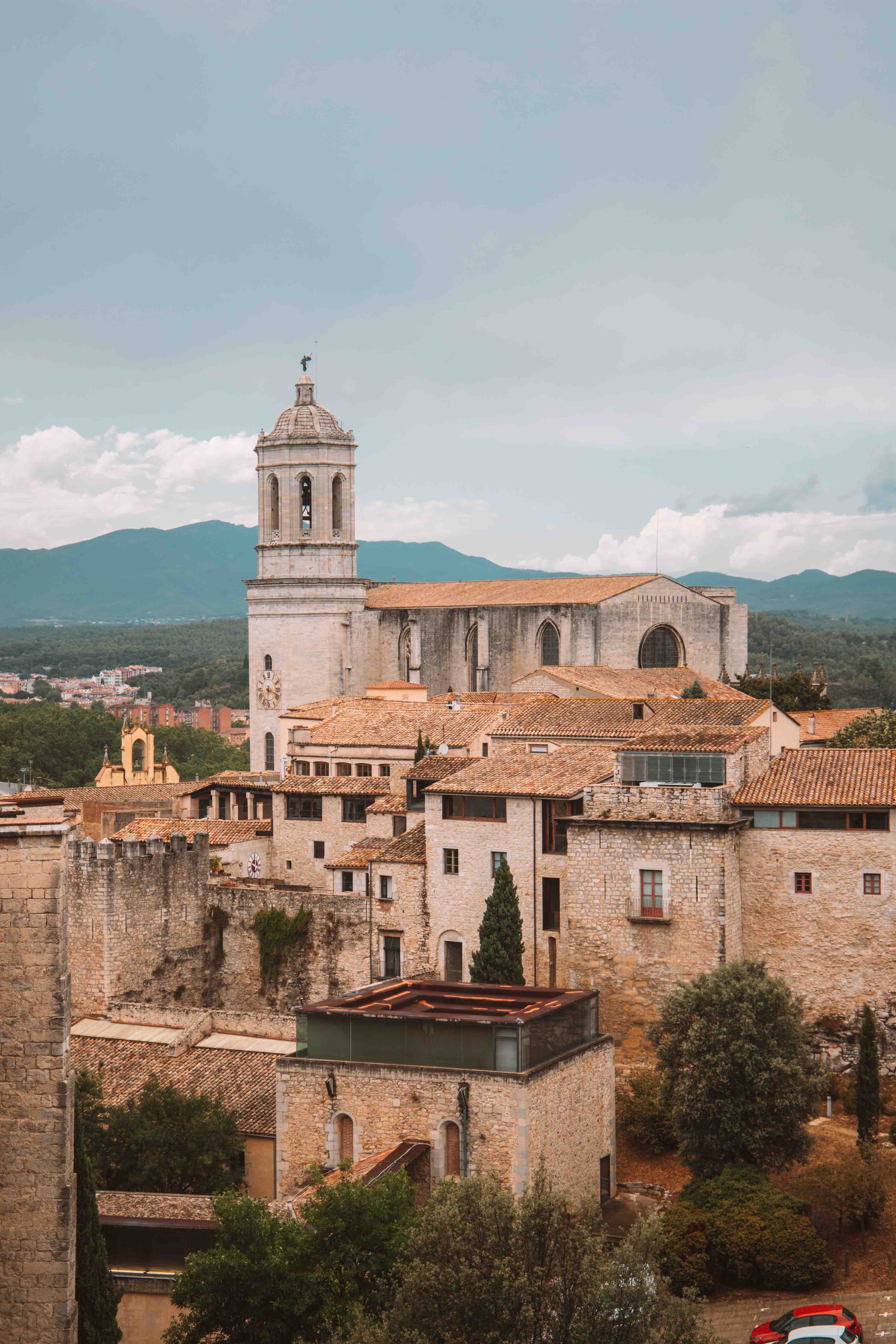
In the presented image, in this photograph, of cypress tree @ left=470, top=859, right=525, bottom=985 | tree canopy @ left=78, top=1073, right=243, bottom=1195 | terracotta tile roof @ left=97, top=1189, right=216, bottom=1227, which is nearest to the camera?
terracotta tile roof @ left=97, top=1189, right=216, bottom=1227

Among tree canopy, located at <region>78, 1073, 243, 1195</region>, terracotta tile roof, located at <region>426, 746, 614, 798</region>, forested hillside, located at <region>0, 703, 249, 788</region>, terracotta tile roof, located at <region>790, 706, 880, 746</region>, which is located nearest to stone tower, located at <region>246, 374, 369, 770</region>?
terracotta tile roof, located at <region>790, 706, 880, 746</region>

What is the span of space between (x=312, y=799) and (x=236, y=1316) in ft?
75.7

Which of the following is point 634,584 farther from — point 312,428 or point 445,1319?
point 445,1319

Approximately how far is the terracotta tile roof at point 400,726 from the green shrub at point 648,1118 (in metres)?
16.2

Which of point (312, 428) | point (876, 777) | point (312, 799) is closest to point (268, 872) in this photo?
point (312, 799)

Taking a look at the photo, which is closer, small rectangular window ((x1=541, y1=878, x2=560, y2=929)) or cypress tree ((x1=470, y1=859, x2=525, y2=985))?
cypress tree ((x1=470, y1=859, x2=525, y2=985))

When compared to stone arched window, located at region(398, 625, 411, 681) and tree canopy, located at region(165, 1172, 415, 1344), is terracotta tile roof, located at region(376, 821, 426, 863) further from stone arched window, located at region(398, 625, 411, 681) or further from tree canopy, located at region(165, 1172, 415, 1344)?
stone arched window, located at region(398, 625, 411, 681)

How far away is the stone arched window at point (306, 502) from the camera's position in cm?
7631

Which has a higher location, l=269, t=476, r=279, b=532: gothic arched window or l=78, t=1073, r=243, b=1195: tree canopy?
l=269, t=476, r=279, b=532: gothic arched window

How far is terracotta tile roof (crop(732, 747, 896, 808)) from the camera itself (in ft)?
111

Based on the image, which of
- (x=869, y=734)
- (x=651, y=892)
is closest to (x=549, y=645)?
(x=869, y=734)

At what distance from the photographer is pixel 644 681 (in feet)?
196

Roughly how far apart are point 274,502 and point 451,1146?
173 ft

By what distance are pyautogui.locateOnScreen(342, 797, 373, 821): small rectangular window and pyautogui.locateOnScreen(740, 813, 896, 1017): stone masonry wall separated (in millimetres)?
12844
